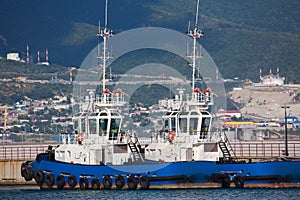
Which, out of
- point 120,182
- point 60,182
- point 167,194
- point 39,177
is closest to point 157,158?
point 120,182

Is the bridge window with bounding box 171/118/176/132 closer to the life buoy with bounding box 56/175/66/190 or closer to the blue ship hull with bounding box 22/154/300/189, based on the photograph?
the blue ship hull with bounding box 22/154/300/189

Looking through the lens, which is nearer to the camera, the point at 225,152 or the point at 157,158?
the point at 225,152

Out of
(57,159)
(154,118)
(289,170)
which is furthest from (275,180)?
(154,118)

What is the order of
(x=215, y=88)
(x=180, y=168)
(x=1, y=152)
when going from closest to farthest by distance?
1. (x=180, y=168)
2. (x=1, y=152)
3. (x=215, y=88)

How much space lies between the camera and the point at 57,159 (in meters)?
79.2

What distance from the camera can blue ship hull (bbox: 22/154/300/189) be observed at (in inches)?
2857

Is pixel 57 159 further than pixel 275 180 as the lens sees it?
Yes

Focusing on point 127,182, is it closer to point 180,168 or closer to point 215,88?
point 180,168

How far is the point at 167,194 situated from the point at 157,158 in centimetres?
550

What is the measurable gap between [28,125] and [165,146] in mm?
83101

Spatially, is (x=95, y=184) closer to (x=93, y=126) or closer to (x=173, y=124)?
(x=93, y=126)

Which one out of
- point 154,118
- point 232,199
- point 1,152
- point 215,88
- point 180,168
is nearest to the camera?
point 232,199

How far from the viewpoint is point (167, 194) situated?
71.1m

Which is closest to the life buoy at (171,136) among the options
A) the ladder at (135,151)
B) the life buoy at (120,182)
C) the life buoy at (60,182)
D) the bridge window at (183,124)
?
the bridge window at (183,124)
